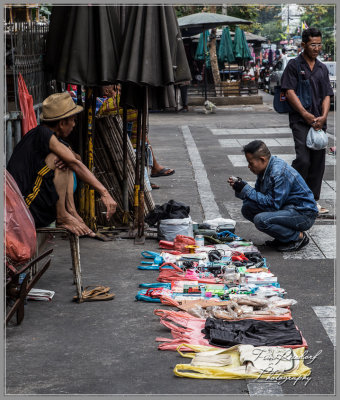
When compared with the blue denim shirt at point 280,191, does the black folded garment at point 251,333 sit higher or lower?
lower

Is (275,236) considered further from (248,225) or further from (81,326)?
(81,326)

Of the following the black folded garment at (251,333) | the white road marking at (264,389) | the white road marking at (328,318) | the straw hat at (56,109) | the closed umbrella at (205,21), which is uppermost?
the closed umbrella at (205,21)

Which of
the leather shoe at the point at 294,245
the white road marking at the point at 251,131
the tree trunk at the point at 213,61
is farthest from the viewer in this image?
the tree trunk at the point at 213,61

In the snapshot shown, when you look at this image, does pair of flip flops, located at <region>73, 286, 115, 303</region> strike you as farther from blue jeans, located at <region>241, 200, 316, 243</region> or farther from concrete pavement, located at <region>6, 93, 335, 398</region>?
blue jeans, located at <region>241, 200, 316, 243</region>

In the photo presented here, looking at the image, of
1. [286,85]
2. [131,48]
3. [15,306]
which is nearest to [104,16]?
[131,48]

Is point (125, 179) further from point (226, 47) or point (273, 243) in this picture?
point (226, 47)

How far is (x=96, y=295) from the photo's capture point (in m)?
5.40

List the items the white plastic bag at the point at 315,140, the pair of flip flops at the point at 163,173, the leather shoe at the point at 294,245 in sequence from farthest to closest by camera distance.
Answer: the pair of flip flops at the point at 163,173, the white plastic bag at the point at 315,140, the leather shoe at the point at 294,245

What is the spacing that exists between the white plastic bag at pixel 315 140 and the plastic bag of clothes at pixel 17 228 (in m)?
4.17

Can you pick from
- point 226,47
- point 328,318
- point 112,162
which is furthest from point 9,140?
point 226,47

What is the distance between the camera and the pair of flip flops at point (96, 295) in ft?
17.5

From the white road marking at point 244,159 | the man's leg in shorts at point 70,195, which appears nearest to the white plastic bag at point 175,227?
the man's leg in shorts at point 70,195

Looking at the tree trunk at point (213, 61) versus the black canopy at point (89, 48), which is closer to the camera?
the black canopy at point (89, 48)

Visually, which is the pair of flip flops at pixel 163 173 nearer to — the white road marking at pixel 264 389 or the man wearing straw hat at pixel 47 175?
the man wearing straw hat at pixel 47 175
